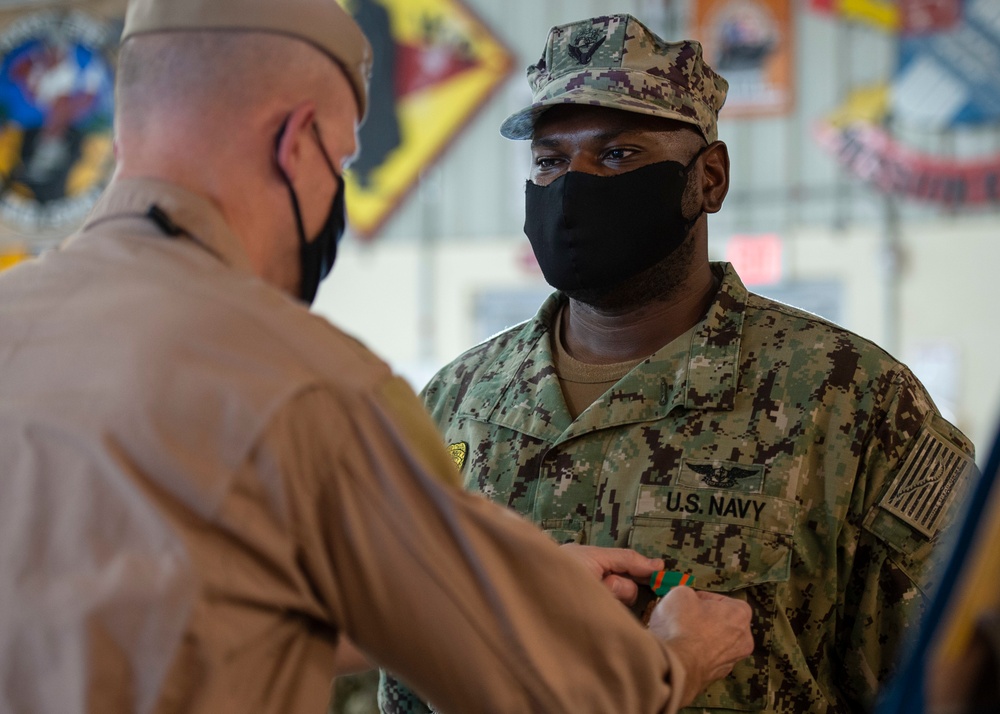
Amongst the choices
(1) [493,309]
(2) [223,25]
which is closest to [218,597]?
(2) [223,25]

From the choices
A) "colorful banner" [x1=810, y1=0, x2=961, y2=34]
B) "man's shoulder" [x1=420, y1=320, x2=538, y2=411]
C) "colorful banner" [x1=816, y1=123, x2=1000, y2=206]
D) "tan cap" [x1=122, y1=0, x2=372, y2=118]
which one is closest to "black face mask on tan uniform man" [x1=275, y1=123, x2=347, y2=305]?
"tan cap" [x1=122, y1=0, x2=372, y2=118]

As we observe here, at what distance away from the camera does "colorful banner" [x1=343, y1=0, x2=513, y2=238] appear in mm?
8781

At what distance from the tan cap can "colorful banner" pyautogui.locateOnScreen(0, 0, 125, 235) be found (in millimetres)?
8675

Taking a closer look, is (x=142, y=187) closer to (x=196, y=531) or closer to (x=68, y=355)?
(x=68, y=355)

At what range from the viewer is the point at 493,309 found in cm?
859

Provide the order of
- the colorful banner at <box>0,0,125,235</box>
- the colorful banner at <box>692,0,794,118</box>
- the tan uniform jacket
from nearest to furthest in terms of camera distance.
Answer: the tan uniform jacket < the colorful banner at <box>692,0,794,118</box> < the colorful banner at <box>0,0,125,235</box>

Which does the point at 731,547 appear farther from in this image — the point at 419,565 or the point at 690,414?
the point at 419,565

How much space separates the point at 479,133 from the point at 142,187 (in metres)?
7.54

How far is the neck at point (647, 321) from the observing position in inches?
86.4

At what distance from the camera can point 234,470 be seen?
3.71ft

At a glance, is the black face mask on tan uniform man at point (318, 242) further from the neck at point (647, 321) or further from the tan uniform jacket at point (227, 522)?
the neck at point (647, 321)

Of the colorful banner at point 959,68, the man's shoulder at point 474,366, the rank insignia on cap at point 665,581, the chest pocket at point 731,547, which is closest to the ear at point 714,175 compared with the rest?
the man's shoulder at point 474,366

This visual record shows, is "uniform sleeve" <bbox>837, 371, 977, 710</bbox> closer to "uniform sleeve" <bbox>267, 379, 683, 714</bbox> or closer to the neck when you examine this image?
the neck

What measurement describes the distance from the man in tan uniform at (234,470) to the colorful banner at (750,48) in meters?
6.85
